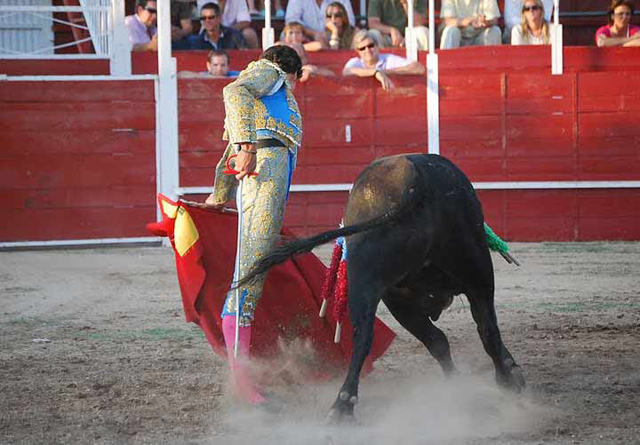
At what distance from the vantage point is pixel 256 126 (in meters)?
3.47

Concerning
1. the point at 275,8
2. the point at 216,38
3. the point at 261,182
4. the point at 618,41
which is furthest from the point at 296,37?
the point at 261,182

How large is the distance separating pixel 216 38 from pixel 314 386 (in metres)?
5.77

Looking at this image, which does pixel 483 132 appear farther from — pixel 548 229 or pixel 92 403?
pixel 92 403

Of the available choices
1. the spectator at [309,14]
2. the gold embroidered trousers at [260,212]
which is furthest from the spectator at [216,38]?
the gold embroidered trousers at [260,212]

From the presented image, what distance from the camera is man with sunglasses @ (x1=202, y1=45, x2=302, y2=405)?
3469mm

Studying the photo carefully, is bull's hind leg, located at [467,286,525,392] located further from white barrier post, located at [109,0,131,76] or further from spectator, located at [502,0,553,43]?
spectator, located at [502,0,553,43]

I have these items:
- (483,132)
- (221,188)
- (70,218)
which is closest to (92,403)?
(221,188)

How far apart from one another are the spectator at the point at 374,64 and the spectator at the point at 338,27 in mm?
273

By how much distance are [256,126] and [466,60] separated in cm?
592

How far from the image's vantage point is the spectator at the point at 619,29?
30.8ft

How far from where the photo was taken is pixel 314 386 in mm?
3812

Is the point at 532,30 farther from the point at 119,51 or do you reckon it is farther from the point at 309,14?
the point at 119,51

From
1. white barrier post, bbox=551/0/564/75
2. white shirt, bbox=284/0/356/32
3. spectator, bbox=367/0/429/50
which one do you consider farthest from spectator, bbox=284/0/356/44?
white barrier post, bbox=551/0/564/75

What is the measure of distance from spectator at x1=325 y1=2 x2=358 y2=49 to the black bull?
5.90 meters
